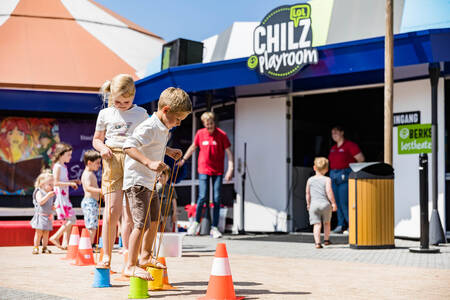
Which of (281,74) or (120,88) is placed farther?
(281,74)

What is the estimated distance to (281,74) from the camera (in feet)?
32.9

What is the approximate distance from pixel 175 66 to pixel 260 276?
724cm

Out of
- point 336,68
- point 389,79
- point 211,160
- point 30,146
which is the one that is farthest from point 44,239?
point 30,146

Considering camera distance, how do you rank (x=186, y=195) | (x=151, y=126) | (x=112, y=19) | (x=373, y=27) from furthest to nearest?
(x=112, y=19) < (x=186, y=195) < (x=373, y=27) < (x=151, y=126)

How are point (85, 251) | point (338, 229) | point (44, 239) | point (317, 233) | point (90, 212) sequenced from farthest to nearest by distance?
point (338, 229)
point (317, 233)
point (44, 239)
point (90, 212)
point (85, 251)

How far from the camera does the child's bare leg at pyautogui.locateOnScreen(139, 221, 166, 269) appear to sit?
15.2 feet

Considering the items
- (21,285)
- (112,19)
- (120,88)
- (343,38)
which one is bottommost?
(21,285)

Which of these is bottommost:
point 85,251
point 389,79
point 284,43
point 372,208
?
point 85,251

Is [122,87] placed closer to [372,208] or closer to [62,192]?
[62,192]

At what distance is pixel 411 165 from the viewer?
Result: 10.2 meters

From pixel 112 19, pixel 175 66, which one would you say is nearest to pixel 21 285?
pixel 175 66

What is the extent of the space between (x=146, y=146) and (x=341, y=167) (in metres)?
7.58

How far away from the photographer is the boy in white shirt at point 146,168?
14.8 feet

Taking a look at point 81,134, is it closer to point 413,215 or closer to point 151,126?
point 413,215
